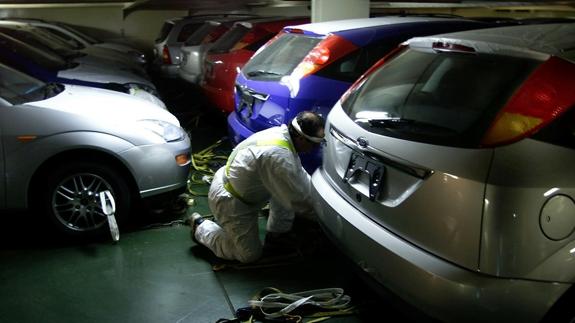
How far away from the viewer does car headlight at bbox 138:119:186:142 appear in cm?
443

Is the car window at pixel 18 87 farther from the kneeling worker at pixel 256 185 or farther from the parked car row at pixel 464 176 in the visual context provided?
the parked car row at pixel 464 176

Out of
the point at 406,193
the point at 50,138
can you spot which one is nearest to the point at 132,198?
the point at 50,138

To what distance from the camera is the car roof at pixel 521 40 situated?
90.8 inches

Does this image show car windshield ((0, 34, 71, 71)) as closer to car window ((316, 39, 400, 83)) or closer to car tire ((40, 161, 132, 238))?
car tire ((40, 161, 132, 238))

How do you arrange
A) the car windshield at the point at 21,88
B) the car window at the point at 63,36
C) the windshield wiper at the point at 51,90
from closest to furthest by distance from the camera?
the car windshield at the point at 21,88, the windshield wiper at the point at 51,90, the car window at the point at 63,36

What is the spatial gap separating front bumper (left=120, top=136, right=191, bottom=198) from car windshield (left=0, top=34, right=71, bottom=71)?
3201 millimetres

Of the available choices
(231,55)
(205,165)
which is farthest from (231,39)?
(205,165)

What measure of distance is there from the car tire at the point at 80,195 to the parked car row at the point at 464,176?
1836mm

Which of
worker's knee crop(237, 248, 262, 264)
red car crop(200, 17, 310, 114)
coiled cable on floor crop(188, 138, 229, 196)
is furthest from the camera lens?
red car crop(200, 17, 310, 114)

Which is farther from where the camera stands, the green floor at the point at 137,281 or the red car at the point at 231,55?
the red car at the point at 231,55

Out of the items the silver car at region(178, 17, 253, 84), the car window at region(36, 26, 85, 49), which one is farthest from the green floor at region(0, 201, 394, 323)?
the car window at region(36, 26, 85, 49)

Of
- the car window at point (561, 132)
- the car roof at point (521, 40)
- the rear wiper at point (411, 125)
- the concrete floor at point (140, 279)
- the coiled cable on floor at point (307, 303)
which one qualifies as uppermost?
the car roof at point (521, 40)

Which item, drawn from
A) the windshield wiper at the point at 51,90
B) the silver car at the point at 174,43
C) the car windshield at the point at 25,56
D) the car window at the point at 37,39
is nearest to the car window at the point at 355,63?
the windshield wiper at the point at 51,90

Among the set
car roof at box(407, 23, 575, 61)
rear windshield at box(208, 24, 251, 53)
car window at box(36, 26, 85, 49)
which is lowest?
car window at box(36, 26, 85, 49)
